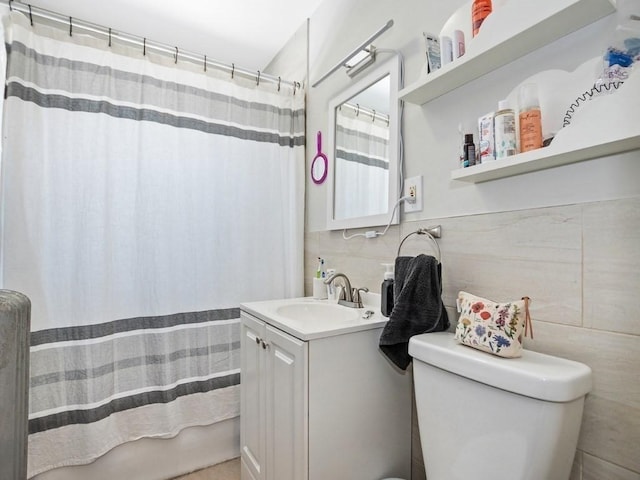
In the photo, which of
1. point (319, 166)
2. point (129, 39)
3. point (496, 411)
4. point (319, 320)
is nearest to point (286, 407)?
point (319, 320)

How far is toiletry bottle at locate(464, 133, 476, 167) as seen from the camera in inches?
37.8

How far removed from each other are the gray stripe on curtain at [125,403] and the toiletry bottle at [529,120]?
1.67 metres

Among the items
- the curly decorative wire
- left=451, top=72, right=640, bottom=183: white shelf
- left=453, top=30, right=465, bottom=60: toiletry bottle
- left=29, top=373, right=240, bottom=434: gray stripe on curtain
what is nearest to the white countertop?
left=29, top=373, right=240, bottom=434: gray stripe on curtain

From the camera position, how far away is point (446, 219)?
1.12 meters

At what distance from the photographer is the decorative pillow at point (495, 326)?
768mm

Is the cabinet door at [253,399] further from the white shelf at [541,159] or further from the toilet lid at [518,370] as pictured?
the white shelf at [541,159]

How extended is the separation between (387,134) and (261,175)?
80 cm

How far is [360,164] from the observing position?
1.55 meters

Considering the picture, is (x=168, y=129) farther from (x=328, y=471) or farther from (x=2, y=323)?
(x=328, y=471)

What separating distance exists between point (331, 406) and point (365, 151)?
1071 millimetres

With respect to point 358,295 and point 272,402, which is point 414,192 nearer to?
point 358,295

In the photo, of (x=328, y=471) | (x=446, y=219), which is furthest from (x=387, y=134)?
(x=328, y=471)

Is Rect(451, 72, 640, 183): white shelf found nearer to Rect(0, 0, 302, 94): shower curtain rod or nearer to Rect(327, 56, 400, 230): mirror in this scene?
Rect(327, 56, 400, 230): mirror

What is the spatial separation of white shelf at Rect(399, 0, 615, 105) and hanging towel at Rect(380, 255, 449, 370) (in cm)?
58
